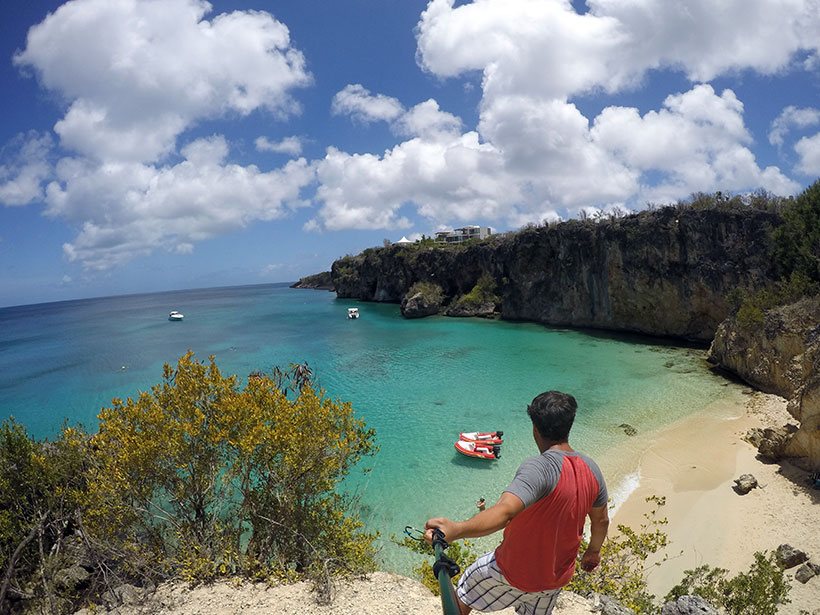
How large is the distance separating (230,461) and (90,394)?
91.6ft

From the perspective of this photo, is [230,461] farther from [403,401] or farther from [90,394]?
[90,394]

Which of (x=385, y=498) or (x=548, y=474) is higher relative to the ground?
(x=548, y=474)

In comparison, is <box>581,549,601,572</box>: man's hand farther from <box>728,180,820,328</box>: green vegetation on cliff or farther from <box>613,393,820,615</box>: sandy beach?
<box>728,180,820,328</box>: green vegetation on cliff

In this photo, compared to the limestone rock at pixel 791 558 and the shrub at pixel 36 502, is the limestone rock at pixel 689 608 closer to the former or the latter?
the limestone rock at pixel 791 558

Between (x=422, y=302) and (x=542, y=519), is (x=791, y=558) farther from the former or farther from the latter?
(x=422, y=302)

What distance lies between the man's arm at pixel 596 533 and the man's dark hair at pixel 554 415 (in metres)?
0.72

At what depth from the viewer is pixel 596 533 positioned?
11.4 ft

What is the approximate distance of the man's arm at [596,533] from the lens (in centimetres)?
330

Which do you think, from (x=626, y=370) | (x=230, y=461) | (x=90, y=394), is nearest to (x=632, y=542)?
(x=230, y=461)

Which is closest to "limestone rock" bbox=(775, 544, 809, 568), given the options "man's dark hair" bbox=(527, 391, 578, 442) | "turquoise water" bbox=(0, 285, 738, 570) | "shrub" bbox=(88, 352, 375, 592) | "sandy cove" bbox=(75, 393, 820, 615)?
"sandy cove" bbox=(75, 393, 820, 615)

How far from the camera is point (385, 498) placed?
49.2ft

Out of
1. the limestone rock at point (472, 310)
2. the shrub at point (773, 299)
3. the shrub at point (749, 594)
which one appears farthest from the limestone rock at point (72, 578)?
the limestone rock at point (472, 310)

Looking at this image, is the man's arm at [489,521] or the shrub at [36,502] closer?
the man's arm at [489,521]

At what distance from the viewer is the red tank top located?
2.92 meters
